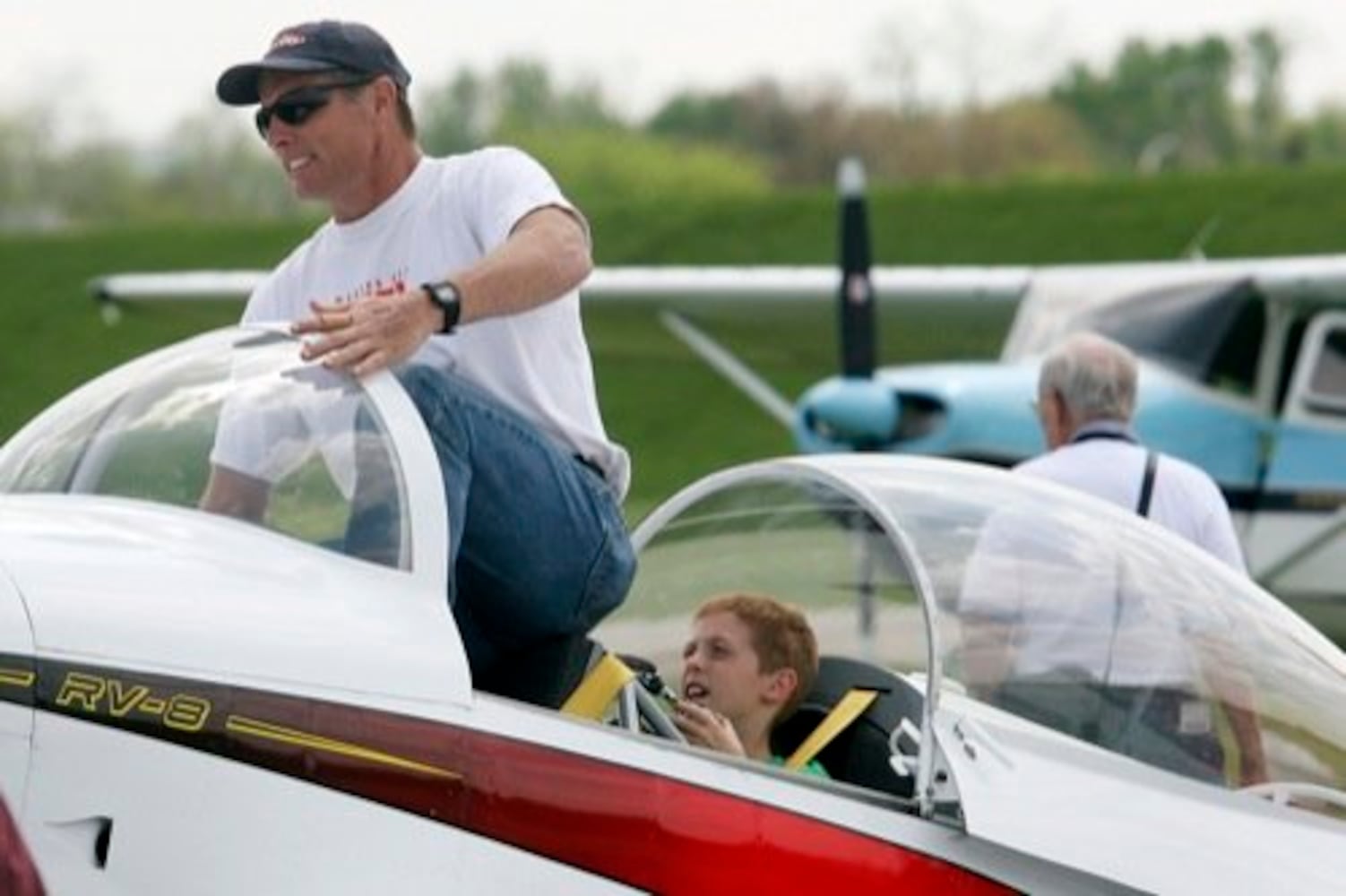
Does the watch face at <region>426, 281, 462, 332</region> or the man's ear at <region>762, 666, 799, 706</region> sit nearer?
the watch face at <region>426, 281, 462, 332</region>

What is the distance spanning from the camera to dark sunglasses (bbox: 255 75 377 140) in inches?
173

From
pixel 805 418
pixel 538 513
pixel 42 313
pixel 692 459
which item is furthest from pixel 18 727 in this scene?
pixel 42 313

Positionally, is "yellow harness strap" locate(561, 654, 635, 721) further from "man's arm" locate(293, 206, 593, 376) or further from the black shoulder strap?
the black shoulder strap

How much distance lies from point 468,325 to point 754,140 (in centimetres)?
7084

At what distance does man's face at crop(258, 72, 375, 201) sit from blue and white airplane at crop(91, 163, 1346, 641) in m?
12.3

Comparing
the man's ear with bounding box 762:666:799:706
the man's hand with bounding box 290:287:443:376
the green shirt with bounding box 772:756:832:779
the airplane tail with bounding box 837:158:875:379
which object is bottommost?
the airplane tail with bounding box 837:158:875:379

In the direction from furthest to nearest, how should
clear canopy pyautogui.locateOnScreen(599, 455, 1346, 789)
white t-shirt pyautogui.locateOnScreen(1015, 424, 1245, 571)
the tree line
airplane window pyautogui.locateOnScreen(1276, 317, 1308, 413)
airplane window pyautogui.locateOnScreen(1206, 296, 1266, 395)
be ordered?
the tree line
airplane window pyautogui.locateOnScreen(1276, 317, 1308, 413)
airplane window pyautogui.locateOnScreen(1206, 296, 1266, 395)
white t-shirt pyautogui.locateOnScreen(1015, 424, 1245, 571)
clear canopy pyautogui.locateOnScreen(599, 455, 1346, 789)

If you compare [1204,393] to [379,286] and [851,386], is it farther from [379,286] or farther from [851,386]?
[379,286]

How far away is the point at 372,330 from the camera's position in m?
4.04

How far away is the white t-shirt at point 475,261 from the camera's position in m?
4.33

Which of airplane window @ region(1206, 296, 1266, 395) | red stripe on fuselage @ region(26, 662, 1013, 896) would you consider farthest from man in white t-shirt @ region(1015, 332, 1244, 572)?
airplane window @ region(1206, 296, 1266, 395)

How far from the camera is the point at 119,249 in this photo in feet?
166

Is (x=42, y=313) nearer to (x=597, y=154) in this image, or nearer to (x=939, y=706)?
(x=597, y=154)

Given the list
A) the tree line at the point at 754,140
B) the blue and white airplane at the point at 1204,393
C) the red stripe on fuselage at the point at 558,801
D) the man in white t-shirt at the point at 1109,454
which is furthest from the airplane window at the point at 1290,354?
the tree line at the point at 754,140
